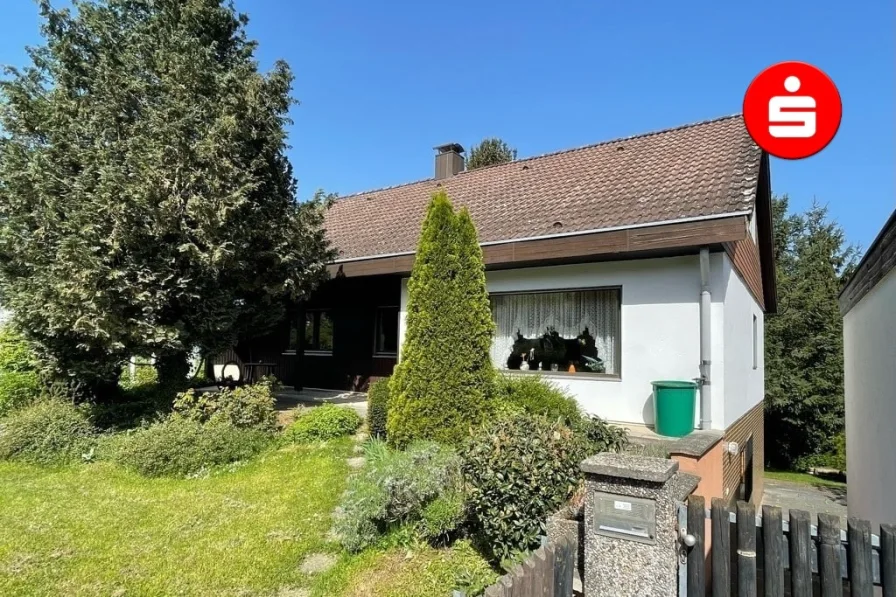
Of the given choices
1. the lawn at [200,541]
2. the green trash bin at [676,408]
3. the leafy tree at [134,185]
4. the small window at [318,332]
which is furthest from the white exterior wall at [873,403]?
the small window at [318,332]

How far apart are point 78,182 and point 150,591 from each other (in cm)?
641

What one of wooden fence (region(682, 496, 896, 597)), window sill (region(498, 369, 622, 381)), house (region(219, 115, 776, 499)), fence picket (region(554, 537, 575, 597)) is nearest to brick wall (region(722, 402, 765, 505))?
house (region(219, 115, 776, 499))

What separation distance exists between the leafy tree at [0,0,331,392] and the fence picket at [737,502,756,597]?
726 centimetres

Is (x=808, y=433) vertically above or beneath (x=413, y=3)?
beneath

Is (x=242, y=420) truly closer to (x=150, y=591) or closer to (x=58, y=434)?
(x=58, y=434)

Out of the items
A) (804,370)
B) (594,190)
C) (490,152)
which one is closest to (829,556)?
(594,190)

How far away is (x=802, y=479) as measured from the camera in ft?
56.7

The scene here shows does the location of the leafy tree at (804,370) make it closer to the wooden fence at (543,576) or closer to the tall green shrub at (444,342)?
the tall green shrub at (444,342)

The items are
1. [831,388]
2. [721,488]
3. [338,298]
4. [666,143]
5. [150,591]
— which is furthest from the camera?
[831,388]

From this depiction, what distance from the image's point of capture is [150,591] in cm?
378

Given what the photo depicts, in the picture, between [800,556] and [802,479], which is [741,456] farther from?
[802,479]

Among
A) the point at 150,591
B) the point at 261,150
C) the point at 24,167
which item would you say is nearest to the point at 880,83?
the point at 150,591

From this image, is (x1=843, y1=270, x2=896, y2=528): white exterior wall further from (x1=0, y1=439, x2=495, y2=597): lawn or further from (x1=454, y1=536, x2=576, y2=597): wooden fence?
(x1=0, y1=439, x2=495, y2=597): lawn

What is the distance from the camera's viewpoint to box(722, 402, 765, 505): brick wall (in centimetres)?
674
